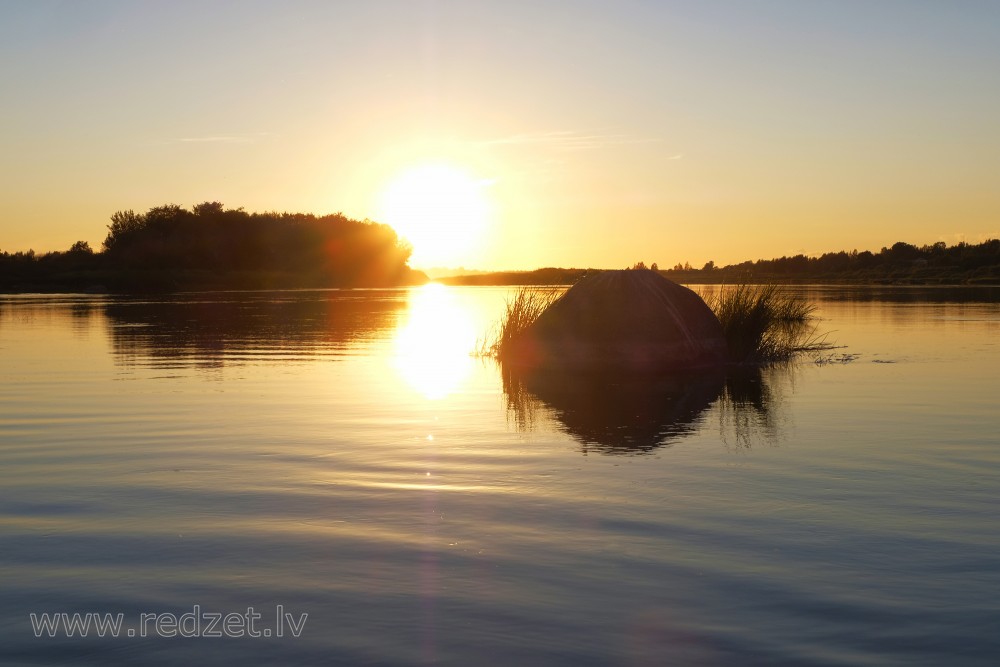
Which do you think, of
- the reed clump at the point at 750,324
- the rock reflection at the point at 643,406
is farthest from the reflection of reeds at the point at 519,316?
the reed clump at the point at 750,324

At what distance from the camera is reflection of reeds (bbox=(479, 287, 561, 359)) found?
78.9ft

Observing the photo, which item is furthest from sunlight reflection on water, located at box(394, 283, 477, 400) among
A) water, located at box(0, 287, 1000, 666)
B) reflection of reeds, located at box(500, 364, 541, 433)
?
water, located at box(0, 287, 1000, 666)

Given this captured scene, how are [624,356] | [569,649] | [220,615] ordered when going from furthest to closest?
1. [624,356]
2. [220,615]
3. [569,649]

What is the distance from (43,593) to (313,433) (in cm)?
603

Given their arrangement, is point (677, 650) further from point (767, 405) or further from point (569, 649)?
point (767, 405)

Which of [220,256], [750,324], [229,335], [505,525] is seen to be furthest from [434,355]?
[220,256]

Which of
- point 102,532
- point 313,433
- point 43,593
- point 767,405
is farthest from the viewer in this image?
point 767,405

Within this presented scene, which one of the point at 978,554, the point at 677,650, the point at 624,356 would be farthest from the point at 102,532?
the point at 624,356

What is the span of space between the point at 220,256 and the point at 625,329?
122 m

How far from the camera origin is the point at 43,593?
5852mm

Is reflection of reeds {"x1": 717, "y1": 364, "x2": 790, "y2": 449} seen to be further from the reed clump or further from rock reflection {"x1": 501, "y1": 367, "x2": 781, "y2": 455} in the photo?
the reed clump

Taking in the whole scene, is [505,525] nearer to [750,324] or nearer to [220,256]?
[750,324]

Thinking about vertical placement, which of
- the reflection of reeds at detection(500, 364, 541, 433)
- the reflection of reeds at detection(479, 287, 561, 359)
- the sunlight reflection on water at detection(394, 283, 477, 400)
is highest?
the reflection of reeds at detection(479, 287, 561, 359)

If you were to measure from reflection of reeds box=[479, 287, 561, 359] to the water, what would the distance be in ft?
25.5
